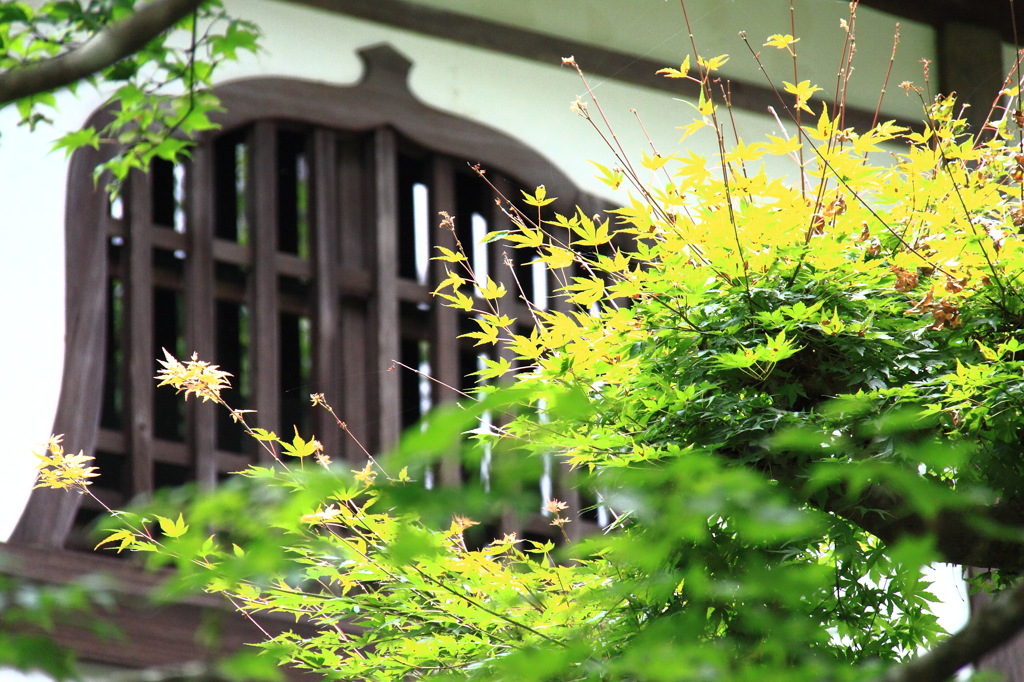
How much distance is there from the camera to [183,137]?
3807 mm

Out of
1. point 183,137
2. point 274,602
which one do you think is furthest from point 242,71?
point 274,602

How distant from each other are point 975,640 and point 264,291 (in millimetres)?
3203

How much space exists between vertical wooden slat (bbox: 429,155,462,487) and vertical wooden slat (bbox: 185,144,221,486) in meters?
0.76

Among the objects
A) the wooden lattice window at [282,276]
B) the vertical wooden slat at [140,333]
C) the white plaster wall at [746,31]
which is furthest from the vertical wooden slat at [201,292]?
the white plaster wall at [746,31]

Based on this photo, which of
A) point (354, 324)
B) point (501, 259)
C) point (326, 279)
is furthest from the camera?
point (501, 259)

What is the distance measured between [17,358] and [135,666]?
985 mm

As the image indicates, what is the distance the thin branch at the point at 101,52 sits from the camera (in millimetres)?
1162

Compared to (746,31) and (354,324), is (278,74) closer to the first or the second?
(354,324)

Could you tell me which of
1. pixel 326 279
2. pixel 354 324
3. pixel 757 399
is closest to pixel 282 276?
pixel 326 279

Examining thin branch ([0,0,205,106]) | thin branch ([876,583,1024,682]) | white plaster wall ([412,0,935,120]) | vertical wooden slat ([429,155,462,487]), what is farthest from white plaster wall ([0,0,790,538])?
thin branch ([876,583,1024,682])

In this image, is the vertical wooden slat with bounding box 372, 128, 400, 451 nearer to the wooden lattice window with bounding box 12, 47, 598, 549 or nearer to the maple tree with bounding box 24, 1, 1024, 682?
the wooden lattice window with bounding box 12, 47, 598, 549

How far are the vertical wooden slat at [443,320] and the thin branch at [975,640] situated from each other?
300 cm

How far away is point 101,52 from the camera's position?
1.19m

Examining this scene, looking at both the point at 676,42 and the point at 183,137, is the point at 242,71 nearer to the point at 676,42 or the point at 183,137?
the point at 183,137
